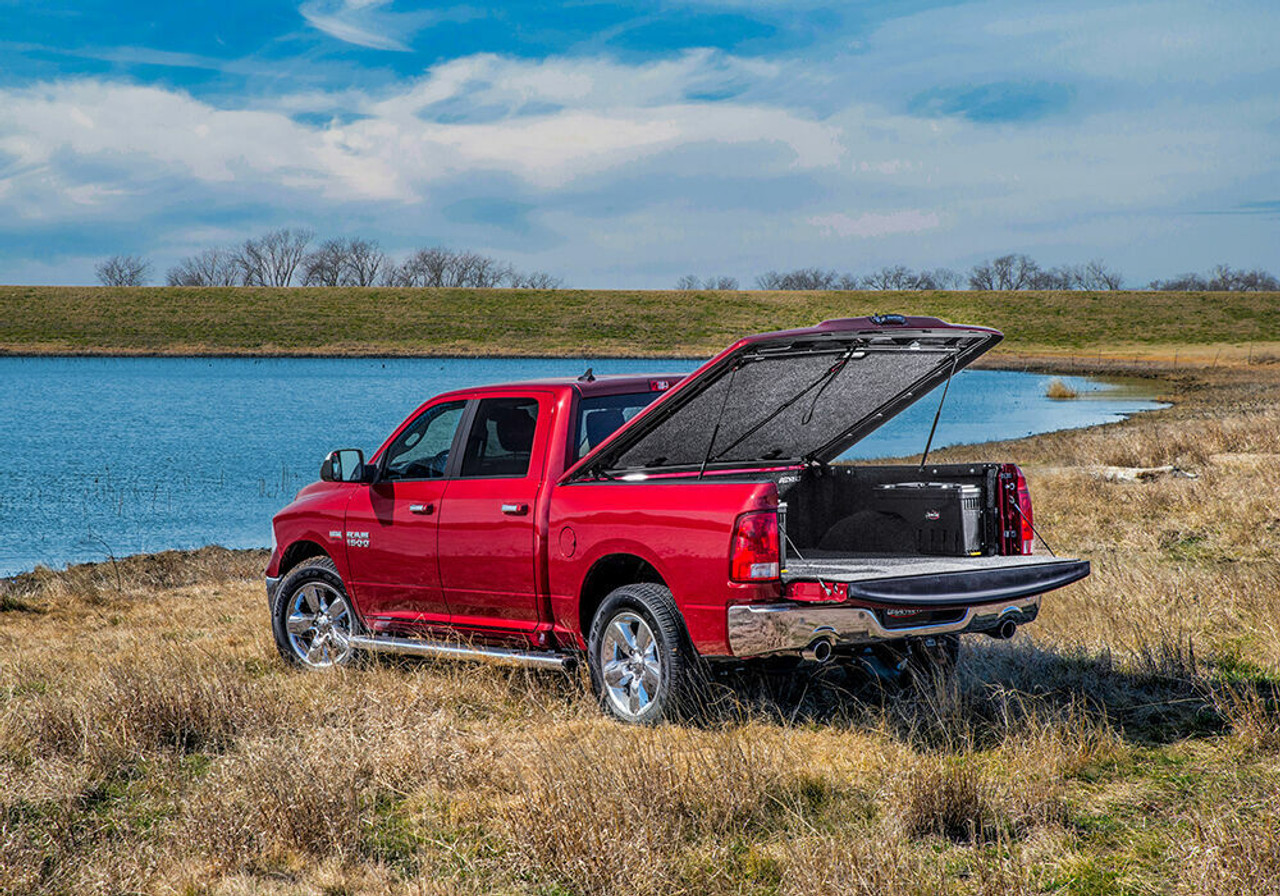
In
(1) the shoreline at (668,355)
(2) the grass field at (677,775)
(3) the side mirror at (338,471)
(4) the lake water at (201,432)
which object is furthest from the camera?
(1) the shoreline at (668,355)

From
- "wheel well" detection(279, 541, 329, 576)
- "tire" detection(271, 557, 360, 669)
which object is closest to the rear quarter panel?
"tire" detection(271, 557, 360, 669)

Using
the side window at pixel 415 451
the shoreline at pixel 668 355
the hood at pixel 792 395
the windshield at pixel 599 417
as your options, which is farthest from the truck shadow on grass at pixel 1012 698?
the shoreline at pixel 668 355

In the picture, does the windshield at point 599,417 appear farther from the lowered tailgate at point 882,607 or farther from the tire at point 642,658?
the lowered tailgate at point 882,607

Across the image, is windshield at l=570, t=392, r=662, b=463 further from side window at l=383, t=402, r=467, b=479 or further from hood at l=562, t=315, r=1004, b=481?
side window at l=383, t=402, r=467, b=479

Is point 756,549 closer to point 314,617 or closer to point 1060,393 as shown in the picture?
point 314,617

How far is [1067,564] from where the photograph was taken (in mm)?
6352

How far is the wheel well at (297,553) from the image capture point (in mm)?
8688

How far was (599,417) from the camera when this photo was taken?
702cm

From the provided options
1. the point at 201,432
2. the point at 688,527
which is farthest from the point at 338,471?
the point at 201,432

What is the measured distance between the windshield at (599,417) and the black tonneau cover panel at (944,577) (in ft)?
4.26

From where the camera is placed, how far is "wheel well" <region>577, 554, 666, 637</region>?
21.0 feet

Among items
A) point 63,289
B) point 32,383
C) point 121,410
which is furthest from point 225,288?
point 121,410

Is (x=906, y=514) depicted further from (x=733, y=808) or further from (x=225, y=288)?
(x=225, y=288)

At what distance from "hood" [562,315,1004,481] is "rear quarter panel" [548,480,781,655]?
0.22m
